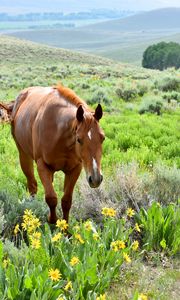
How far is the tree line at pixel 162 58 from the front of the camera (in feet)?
288

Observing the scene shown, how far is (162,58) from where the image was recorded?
88438 millimetres

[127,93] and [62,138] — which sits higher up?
[62,138]

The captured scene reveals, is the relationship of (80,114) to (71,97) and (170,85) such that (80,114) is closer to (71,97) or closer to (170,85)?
(71,97)

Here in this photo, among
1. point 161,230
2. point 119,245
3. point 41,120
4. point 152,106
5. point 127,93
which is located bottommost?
point 127,93

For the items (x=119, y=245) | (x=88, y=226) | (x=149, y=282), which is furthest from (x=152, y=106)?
(x=119, y=245)

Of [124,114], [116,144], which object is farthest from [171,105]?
[116,144]

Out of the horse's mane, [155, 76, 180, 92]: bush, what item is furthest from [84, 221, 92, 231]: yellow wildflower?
[155, 76, 180, 92]: bush

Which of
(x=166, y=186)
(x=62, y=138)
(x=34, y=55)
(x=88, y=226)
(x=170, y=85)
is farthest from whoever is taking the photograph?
(x=34, y=55)

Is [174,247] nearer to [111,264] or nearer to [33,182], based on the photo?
[111,264]

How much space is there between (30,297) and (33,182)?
3.24m

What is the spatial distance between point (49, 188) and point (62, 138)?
62 cm

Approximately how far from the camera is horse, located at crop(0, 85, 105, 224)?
4.69 metres

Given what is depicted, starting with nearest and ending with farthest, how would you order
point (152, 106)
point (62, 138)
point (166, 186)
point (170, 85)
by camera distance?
point (62, 138), point (166, 186), point (152, 106), point (170, 85)

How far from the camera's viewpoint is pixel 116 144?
9.62m
